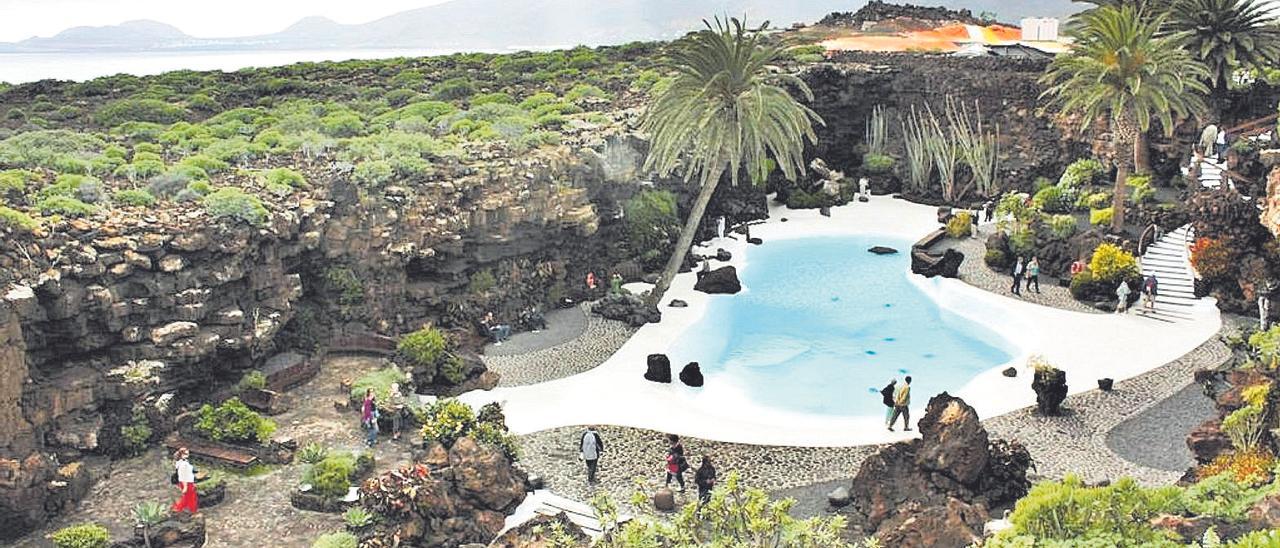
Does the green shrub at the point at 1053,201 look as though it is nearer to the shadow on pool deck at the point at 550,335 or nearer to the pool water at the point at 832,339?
the pool water at the point at 832,339

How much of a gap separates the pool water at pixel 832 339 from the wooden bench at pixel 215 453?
35.6 ft

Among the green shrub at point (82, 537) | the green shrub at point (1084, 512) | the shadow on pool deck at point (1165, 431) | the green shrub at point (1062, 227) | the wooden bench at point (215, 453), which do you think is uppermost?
the green shrub at point (1084, 512)

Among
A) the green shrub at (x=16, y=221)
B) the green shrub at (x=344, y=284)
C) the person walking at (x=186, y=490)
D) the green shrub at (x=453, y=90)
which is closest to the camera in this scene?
the person walking at (x=186, y=490)

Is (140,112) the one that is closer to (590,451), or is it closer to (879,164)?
(590,451)

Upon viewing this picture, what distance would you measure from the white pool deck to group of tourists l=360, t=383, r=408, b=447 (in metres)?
2.48

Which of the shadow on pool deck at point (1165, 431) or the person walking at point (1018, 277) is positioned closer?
the shadow on pool deck at point (1165, 431)

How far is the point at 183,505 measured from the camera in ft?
65.8

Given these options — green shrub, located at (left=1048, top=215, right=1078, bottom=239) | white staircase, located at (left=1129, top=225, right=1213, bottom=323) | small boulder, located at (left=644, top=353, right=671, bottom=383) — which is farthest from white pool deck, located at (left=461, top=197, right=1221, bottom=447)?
green shrub, located at (left=1048, top=215, right=1078, bottom=239)

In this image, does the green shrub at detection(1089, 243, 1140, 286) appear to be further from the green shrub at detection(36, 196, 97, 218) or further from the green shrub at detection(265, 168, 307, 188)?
the green shrub at detection(36, 196, 97, 218)

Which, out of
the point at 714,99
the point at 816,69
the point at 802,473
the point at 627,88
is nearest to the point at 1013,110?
the point at 816,69

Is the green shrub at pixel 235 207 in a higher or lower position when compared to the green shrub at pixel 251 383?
higher

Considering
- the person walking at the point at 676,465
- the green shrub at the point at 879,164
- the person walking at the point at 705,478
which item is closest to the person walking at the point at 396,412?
the person walking at the point at 676,465

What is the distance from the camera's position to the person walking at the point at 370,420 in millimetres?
23328

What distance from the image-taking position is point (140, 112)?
37531 millimetres
